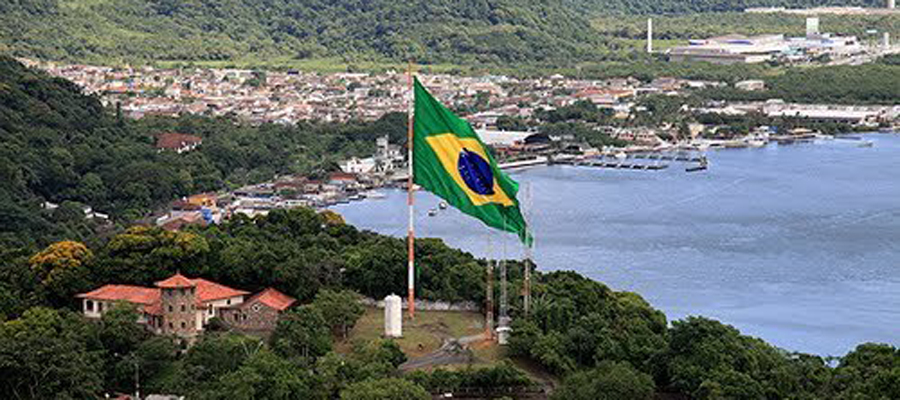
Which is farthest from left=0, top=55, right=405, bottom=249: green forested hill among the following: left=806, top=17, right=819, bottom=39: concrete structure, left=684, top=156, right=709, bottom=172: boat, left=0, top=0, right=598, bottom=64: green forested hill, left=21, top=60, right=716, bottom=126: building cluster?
left=806, top=17, right=819, bottom=39: concrete structure

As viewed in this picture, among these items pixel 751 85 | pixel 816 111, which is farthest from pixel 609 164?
pixel 751 85

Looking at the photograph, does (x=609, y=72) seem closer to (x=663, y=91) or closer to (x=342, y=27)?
(x=663, y=91)

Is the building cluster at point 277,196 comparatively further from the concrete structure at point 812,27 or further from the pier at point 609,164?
the concrete structure at point 812,27

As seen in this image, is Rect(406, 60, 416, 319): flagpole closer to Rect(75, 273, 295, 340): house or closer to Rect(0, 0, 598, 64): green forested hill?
Rect(75, 273, 295, 340): house

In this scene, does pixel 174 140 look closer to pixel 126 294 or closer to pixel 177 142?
pixel 177 142

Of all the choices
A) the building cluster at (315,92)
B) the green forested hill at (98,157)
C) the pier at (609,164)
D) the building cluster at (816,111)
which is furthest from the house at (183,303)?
the building cluster at (816,111)
